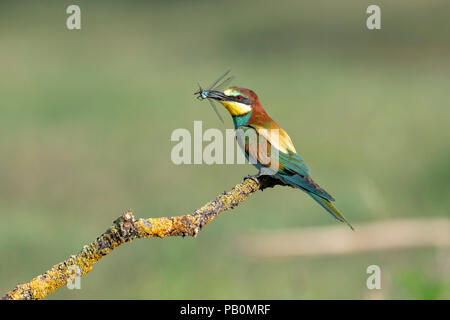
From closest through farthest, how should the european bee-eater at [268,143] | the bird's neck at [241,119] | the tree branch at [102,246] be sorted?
the tree branch at [102,246] → the european bee-eater at [268,143] → the bird's neck at [241,119]

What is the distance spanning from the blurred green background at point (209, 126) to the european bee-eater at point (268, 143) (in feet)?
2.53

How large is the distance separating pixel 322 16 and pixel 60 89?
1133cm

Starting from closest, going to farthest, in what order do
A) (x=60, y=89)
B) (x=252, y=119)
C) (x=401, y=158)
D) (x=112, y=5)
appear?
(x=252, y=119) < (x=401, y=158) < (x=60, y=89) < (x=112, y=5)

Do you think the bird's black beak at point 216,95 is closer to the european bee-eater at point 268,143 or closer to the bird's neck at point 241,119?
the european bee-eater at point 268,143

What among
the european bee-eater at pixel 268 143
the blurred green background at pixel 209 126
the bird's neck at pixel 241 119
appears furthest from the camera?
the blurred green background at pixel 209 126

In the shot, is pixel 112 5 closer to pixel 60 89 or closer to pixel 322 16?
pixel 322 16

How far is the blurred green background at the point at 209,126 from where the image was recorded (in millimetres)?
6648

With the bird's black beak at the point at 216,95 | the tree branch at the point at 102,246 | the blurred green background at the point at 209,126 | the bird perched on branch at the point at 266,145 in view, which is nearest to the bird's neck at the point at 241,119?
the bird perched on branch at the point at 266,145

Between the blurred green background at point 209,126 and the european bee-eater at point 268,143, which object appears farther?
the blurred green background at point 209,126

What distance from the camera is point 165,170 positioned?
11336 millimetres

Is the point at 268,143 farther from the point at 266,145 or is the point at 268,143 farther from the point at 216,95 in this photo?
the point at 216,95

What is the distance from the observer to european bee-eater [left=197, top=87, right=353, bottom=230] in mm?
2344

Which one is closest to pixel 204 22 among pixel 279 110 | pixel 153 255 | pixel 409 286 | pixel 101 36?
pixel 101 36

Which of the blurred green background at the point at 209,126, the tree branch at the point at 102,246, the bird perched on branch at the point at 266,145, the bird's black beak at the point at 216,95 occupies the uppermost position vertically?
the blurred green background at the point at 209,126
